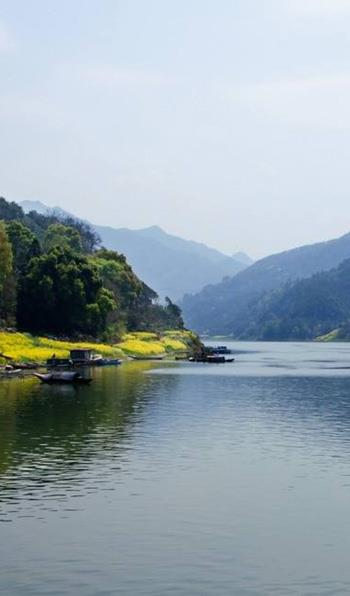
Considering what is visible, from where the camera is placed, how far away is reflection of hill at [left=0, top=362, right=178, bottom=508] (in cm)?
4903

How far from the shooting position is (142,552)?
113ft

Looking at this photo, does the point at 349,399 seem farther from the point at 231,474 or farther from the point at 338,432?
the point at 231,474

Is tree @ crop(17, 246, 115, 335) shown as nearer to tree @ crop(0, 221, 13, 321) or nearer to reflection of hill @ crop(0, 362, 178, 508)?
tree @ crop(0, 221, 13, 321)

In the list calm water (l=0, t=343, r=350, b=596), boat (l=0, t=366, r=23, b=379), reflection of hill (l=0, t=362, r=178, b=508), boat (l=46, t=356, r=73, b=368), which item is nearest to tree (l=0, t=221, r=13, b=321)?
boat (l=46, t=356, r=73, b=368)

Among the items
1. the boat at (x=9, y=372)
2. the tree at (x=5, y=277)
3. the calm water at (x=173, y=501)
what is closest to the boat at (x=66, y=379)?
the boat at (x=9, y=372)

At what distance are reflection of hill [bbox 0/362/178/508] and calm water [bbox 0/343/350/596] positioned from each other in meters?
0.18

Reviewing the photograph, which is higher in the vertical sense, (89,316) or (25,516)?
(89,316)

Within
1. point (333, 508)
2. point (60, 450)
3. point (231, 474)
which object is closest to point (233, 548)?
point (333, 508)

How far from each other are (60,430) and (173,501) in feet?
90.3

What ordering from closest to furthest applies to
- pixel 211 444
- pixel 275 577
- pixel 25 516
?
1. pixel 275 577
2. pixel 25 516
3. pixel 211 444

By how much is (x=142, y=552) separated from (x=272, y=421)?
1792 inches

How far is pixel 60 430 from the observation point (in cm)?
6912

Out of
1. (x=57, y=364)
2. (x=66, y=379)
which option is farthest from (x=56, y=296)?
(x=66, y=379)

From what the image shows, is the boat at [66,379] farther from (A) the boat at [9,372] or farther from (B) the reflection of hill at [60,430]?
(A) the boat at [9,372]
